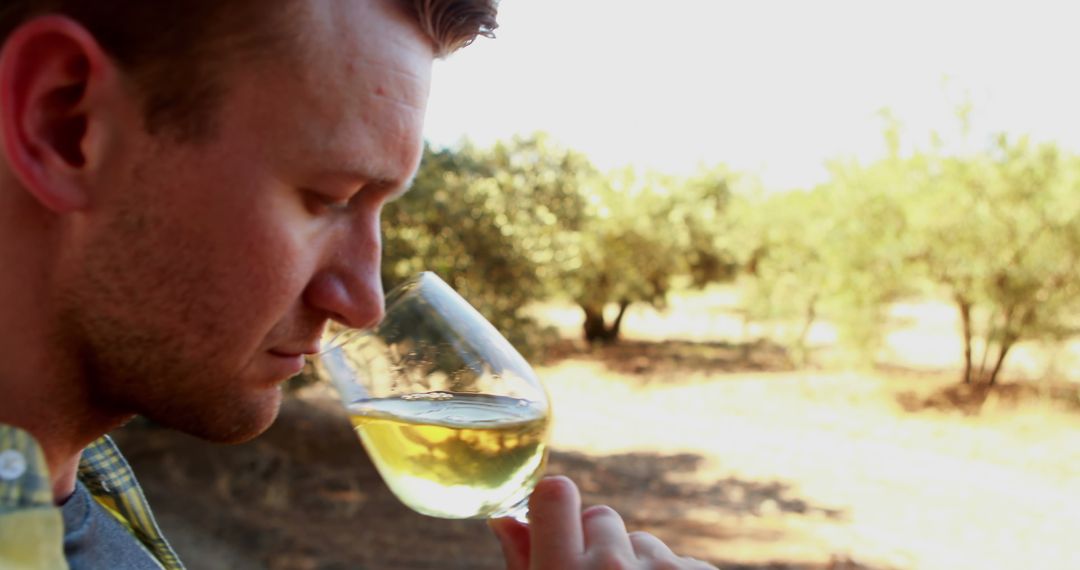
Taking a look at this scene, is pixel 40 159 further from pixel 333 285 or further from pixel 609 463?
pixel 609 463

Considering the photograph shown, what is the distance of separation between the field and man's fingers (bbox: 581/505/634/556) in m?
4.76

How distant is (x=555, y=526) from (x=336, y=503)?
6253 mm

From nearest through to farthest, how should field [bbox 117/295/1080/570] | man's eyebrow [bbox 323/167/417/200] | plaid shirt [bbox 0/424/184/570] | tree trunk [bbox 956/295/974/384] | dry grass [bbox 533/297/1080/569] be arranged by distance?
plaid shirt [bbox 0/424/184/570]
man's eyebrow [bbox 323/167/417/200]
field [bbox 117/295/1080/570]
dry grass [bbox 533/297/1080/569]
tree trunk [bbox 956/295/974/384]

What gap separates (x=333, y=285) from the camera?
104 cm

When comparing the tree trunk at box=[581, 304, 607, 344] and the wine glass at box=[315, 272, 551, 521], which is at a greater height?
the wine glass at box=[315, 272, 551, 521]

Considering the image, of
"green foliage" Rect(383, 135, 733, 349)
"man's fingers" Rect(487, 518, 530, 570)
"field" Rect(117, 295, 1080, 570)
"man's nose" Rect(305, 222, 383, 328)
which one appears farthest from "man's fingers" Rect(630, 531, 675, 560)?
"green foliage" Rect(383, 135, 733, 349)

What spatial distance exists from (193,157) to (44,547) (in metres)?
0.41

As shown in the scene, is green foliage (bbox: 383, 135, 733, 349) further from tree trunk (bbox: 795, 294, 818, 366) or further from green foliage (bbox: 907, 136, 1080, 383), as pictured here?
green foliage (bbox: 907, 136, 1080, 383)

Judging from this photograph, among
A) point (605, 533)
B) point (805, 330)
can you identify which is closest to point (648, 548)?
point (605, 533)

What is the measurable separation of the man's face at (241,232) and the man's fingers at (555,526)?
1.11ft

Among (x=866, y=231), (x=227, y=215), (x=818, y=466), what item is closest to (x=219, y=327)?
(x=227, y=215)

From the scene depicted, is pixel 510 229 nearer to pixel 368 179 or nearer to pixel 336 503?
pixel 336 503

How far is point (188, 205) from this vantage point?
915mm

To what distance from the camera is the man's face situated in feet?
2.98
